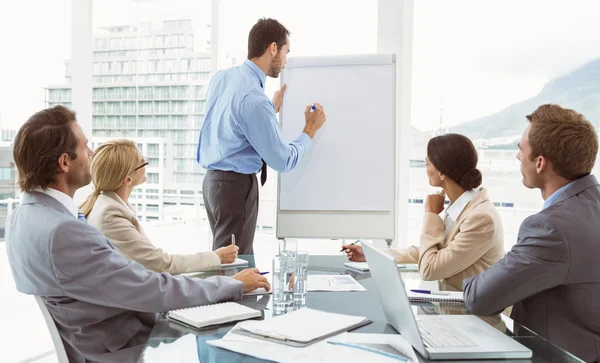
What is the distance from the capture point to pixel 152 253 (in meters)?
1.80

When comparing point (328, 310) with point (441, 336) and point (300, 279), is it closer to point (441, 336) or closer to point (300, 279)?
point (300, 279)

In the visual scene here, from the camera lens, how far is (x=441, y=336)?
1162mm

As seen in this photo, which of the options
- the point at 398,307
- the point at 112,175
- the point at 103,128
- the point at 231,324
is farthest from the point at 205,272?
the point at 103,128

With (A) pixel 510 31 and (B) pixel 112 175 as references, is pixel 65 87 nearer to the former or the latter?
(B) pixel 112 175

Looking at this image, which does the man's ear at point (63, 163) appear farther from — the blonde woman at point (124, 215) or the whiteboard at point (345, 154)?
the whiteboard at point (345, 154)

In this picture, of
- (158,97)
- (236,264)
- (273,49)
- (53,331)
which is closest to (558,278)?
(236,264)

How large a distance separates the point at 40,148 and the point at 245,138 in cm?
136

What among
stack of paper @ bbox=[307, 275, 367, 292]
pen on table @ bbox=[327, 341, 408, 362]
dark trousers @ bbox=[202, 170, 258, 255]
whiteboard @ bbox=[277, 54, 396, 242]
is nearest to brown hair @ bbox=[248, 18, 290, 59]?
whiteboard @ bbox=[277, 54, 396, 242]

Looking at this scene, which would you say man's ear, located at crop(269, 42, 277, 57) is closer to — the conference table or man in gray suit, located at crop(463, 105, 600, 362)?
the conference table

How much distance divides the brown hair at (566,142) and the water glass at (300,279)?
73cm

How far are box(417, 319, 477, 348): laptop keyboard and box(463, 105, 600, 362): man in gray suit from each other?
0.57 feet

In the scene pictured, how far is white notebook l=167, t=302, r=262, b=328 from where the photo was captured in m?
1.24

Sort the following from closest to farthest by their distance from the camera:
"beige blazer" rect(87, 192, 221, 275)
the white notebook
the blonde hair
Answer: the white notebook
"beige blazer" rect(87, 192, 221, 275)
the blonde hair

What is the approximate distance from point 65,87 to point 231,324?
9.13 feet
